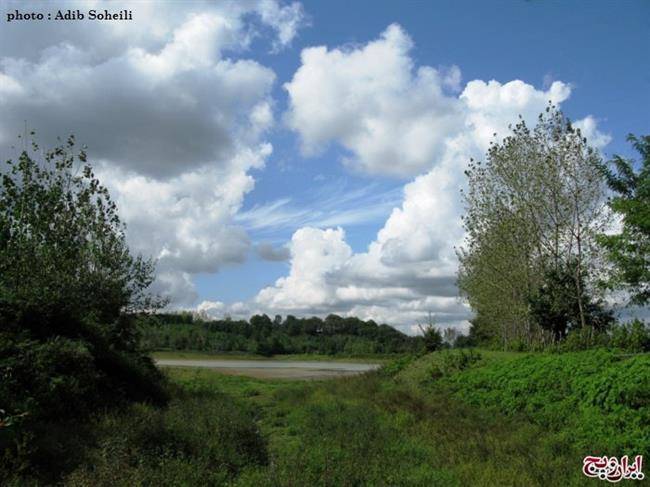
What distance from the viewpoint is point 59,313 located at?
17.1 meters

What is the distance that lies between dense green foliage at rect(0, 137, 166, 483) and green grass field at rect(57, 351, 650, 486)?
1.29m

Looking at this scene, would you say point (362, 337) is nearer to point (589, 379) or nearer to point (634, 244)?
point (634, 244)

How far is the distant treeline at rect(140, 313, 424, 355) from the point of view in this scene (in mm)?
105000

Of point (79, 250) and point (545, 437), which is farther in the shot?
point (79, 250)

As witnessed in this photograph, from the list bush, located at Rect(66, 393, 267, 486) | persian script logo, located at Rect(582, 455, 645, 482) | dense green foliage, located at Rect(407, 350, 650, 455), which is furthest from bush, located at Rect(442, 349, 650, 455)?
bush, located at Rect(66, 393, 267, 486)

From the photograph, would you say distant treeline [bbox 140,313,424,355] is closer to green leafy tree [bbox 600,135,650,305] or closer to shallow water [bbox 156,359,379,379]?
shallow water [bbox 156,359,379,379]

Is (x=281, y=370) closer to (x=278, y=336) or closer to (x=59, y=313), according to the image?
(x=59, y=313)

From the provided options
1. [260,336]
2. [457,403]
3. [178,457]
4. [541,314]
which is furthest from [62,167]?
[260,336]

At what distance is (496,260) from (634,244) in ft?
29.2

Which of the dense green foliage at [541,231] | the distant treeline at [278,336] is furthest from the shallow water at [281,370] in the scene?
the distant treeline at [278,336]

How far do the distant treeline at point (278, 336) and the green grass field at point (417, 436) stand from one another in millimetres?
72225

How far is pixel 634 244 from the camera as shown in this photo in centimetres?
2336

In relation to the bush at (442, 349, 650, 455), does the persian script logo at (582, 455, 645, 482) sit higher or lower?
lower

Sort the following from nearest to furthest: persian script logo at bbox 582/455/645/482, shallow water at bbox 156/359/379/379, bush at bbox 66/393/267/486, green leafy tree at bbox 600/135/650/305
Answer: bush at bbox 66/393/267/486, persian script logo at bbox 582/455/645/482, green leafy tree at bbox 600/135/650/305, shallow water at bbox 156/359/379/379
